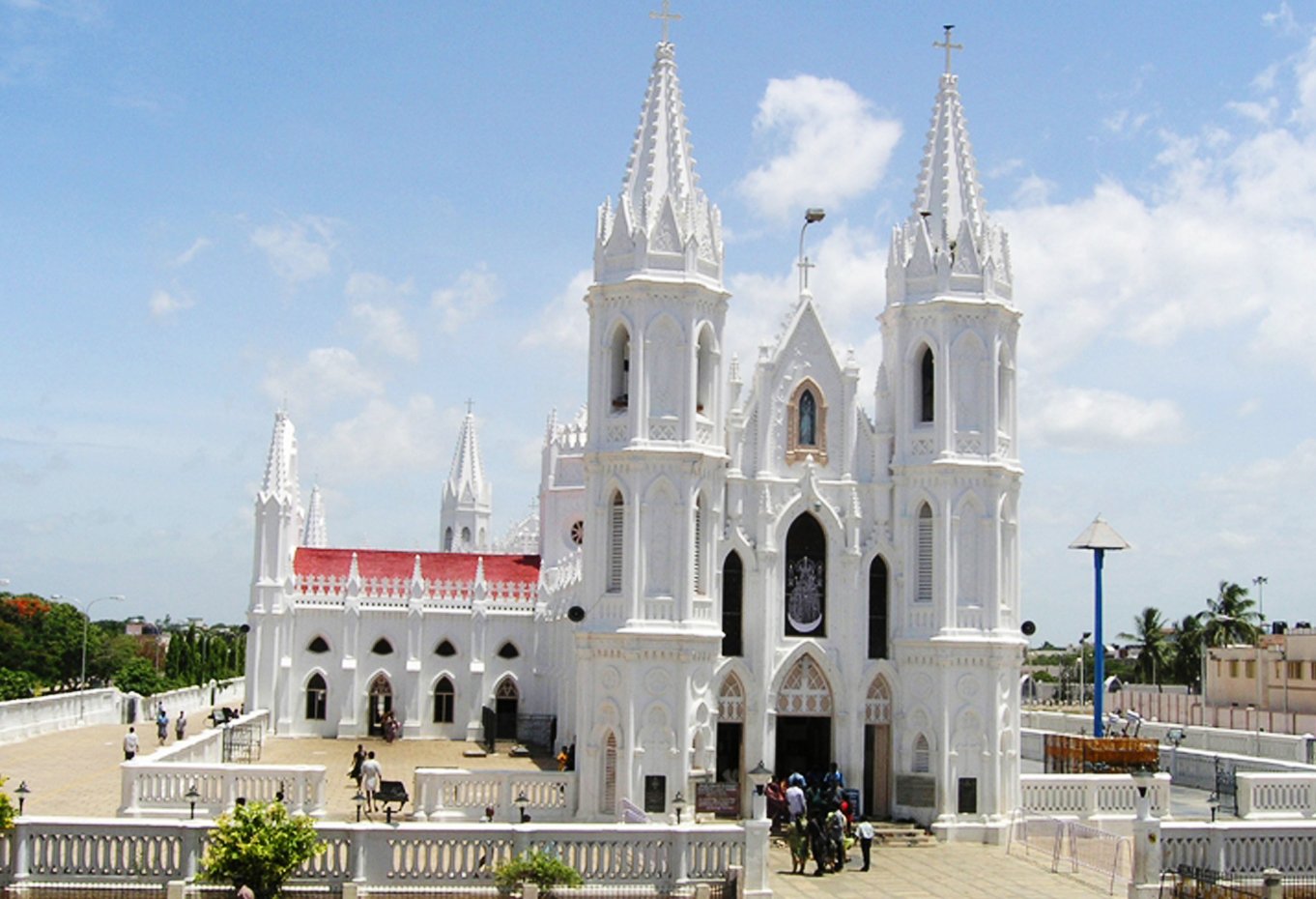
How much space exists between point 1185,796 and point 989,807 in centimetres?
862

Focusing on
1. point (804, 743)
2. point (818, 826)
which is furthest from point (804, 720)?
point (818, 826)

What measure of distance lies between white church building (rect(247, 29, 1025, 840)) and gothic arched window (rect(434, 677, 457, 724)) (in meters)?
26.7

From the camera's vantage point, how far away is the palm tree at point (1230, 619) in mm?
90312

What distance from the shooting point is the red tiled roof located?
58812 millimetres

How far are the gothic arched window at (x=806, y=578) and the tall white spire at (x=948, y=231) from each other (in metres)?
5.61

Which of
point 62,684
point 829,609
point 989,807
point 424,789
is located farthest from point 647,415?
point 62,684

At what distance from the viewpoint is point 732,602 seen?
106 ft

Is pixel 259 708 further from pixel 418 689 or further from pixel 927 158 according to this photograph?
pixel 927 158

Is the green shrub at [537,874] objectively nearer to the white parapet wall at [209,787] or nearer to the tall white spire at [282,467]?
the white parapet wall at [209,787]

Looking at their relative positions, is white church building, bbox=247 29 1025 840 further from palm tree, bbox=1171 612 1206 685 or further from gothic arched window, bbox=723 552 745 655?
palm tree, bbox=1171 612 1206 685

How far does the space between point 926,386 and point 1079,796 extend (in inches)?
376

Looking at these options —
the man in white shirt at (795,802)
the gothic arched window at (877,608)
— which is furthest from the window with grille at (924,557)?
the man in white shirt at (795,802)

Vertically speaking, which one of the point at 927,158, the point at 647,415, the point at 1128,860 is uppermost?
the point at 927,158

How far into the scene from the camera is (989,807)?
31219 mm
